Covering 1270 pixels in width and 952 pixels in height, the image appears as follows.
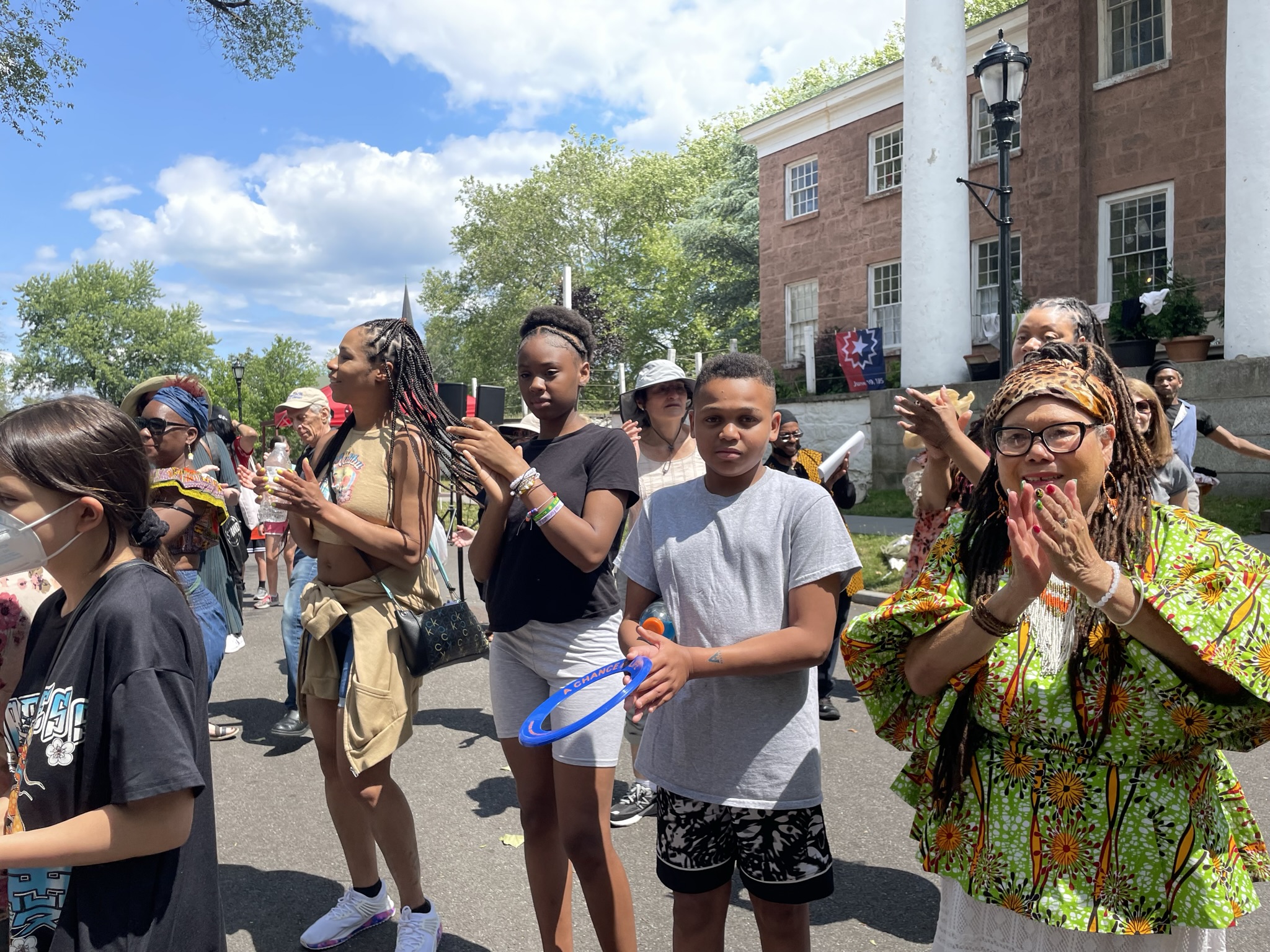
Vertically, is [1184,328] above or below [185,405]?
above

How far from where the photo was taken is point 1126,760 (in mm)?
1769

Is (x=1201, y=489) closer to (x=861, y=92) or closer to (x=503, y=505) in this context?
(x=503, y=505)

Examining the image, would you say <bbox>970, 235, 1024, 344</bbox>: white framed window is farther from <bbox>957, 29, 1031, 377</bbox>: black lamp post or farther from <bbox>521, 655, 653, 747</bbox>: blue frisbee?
<bbox>521, 655, 653, 747</bbox>: blue frisbee

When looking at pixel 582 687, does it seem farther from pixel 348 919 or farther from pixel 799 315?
pixel 799 315

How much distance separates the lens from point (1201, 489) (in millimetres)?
7301

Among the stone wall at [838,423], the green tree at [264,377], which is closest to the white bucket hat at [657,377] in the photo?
the stone wall at [838,423]

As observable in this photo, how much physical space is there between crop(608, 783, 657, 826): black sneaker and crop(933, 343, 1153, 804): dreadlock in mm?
2583

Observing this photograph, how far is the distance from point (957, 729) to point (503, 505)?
1.53m

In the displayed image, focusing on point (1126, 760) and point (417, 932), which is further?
point (417, 932)

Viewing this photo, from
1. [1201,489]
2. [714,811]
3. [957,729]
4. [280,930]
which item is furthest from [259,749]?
[1201,489]

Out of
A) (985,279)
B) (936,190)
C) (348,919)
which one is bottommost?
(348,919)

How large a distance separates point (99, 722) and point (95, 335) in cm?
7502

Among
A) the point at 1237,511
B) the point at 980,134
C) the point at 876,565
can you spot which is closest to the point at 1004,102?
the point at 876,565

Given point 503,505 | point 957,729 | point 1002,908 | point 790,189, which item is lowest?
point 1002,908
